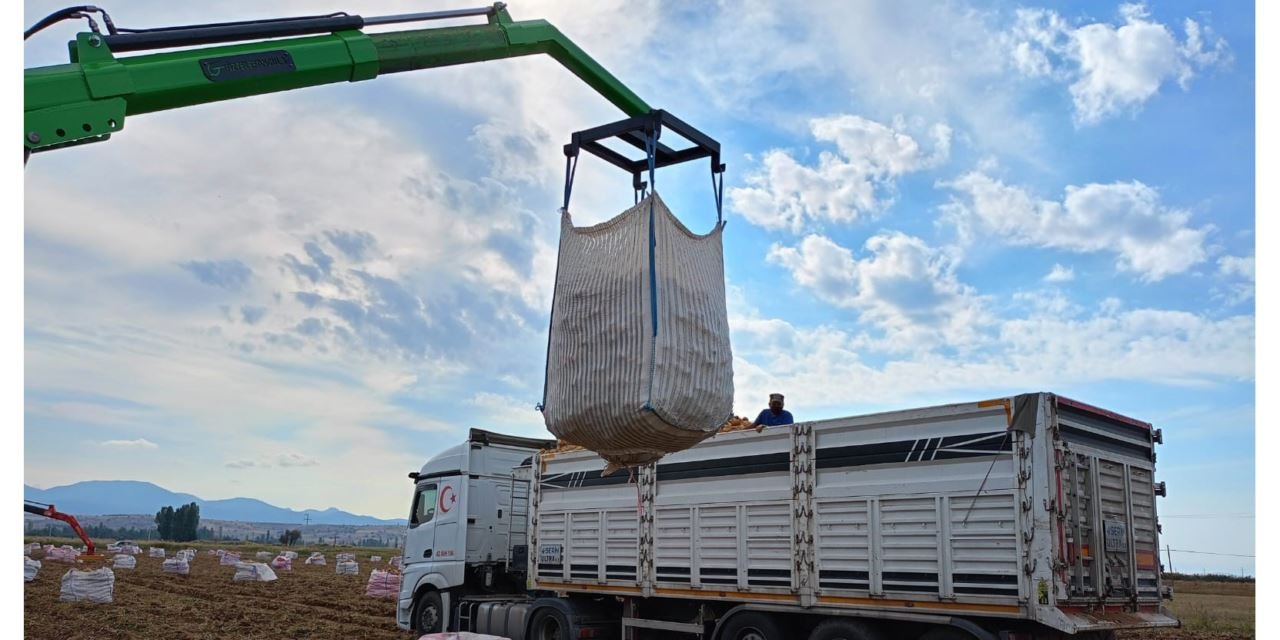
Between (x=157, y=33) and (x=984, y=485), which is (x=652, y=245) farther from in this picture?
(x=984, y=485)

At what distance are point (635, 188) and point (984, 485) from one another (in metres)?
5.11

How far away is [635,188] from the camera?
6.39 metres

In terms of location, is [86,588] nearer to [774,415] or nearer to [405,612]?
[405,612]

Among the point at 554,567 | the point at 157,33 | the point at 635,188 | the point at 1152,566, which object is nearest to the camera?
the point at 635,188

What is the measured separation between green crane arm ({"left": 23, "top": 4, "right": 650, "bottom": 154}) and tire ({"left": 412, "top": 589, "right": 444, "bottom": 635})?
10183 mm

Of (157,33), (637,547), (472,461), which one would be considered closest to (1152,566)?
(637,547)

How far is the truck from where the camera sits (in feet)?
30.4

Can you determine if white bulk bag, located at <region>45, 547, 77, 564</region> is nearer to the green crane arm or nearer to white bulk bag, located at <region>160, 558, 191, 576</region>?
white bulk bag, located at <region>160, 558, 191, 576</region>

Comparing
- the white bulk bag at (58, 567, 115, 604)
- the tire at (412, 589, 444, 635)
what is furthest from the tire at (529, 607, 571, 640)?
the white bulk bag at (58, 567, 115, 604)

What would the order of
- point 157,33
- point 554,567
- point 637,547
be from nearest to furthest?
point 157,33, point 637,547, point 554,567

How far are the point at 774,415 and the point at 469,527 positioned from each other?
5831 mm

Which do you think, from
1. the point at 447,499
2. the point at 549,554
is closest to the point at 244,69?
the point at 549,554

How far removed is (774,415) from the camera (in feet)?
39.6

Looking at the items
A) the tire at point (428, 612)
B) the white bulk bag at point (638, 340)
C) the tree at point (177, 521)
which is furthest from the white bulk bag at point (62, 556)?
the tree at point (177, 521)
